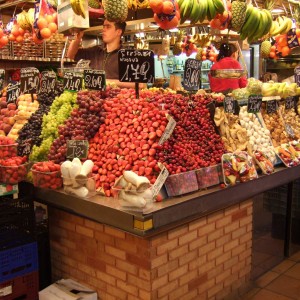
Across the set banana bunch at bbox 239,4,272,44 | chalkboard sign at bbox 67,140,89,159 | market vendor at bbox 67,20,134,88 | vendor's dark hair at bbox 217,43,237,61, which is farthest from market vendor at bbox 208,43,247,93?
chalkboard sign at bbox 67,140,89,159

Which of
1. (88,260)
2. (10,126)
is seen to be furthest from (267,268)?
(10,126)

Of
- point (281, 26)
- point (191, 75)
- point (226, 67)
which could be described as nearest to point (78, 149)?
point (191, 75)

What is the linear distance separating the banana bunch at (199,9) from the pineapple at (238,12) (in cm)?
21

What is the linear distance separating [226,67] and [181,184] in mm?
3370

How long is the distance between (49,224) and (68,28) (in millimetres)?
1738

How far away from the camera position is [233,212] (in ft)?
11.3

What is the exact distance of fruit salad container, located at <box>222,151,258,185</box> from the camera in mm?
3172

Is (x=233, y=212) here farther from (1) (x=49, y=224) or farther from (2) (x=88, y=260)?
(1) (x=49, y=224)

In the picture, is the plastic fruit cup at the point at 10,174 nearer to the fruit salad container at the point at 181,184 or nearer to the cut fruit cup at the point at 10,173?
the cut fruit cup at the point at 10,173

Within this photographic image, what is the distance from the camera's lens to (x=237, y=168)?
3.21 m

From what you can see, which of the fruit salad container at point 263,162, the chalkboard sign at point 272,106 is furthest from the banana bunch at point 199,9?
the fruit salad container at point 263,162

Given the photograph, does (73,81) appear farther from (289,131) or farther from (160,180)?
(289,131)

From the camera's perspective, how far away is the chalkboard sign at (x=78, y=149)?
10.3 ft

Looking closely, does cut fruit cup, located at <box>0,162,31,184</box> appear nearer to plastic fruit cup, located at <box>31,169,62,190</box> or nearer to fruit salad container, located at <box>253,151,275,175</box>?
plastic fruit cup, located at <box>31,169,62,190</box>
